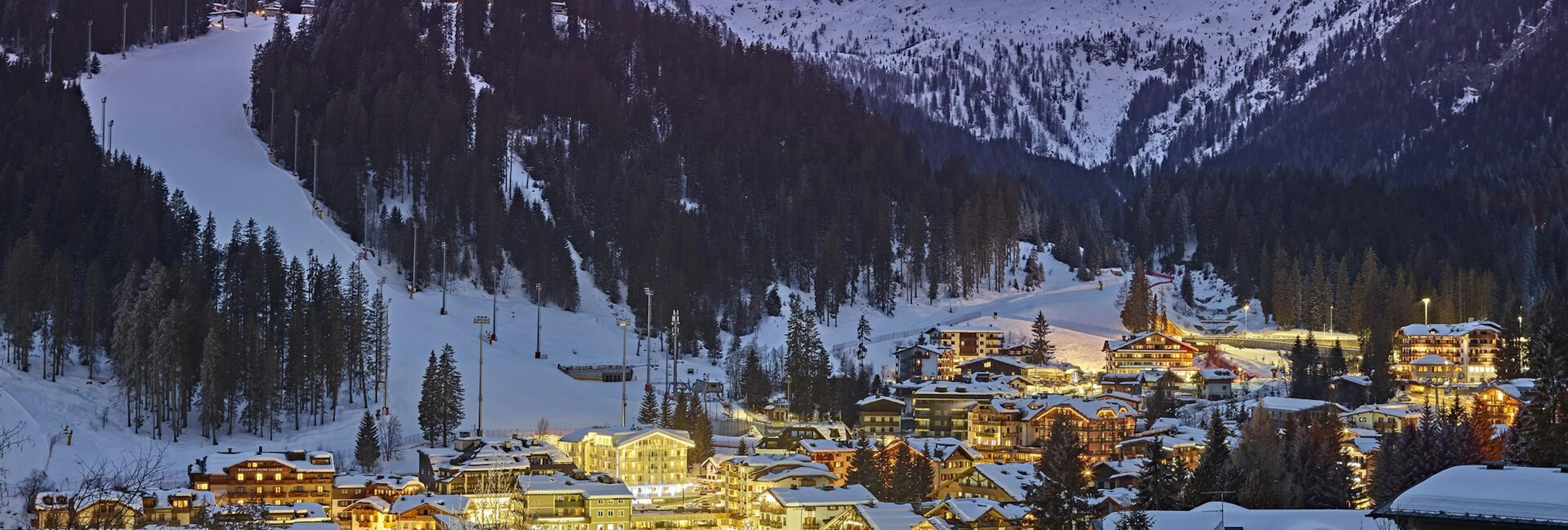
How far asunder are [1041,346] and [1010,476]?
121 ft

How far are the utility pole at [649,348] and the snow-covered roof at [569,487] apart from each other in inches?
741

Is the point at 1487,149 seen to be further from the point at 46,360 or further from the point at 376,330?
the point at 46,360

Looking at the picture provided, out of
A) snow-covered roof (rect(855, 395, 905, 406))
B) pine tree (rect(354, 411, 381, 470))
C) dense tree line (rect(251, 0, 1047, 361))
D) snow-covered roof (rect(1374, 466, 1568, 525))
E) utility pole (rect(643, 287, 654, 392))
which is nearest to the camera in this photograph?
snow-covered roof (rect(1374, 466, 1568, 525))

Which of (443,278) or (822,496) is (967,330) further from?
(822,496)

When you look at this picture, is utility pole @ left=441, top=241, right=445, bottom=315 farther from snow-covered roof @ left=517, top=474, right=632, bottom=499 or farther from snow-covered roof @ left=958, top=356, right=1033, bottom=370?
snow-covered roof @ left=958, top=356, right=1033, bottom=370

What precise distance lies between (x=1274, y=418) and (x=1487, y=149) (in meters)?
124

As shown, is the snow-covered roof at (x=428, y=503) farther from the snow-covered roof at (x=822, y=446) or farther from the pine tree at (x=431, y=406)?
the snow-covered roof at (x=822, y=446)

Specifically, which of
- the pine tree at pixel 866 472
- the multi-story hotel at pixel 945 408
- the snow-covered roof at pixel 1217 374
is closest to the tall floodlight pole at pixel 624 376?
the pine tree at pixel 866 472

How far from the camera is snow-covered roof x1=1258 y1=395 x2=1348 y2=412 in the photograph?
284 feet

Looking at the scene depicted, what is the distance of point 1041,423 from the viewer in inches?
3573

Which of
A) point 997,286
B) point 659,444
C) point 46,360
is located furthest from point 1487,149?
point 46,360

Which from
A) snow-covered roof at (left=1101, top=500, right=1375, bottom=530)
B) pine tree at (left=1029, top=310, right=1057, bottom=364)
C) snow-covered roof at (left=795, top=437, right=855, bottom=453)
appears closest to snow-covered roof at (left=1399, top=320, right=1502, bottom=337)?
pine tree at (left=1029, top=310, right=1057, bottom=364)

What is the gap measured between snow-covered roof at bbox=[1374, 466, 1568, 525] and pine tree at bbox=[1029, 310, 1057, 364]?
70228 mm

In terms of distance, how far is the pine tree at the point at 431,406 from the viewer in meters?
81.3
